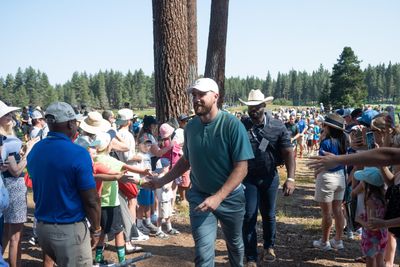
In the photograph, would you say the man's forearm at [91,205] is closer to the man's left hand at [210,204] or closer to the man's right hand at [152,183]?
the man's left hand at [210,204]

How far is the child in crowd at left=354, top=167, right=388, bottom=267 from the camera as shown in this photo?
3.66 metres

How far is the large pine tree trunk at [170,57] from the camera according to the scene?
7.38 metres

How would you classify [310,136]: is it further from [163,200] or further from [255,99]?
[255,99]

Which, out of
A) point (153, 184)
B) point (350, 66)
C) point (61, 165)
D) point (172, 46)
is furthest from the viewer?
point (350, 66)

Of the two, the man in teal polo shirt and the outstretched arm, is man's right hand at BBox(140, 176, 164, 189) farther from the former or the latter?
the outstretched arm

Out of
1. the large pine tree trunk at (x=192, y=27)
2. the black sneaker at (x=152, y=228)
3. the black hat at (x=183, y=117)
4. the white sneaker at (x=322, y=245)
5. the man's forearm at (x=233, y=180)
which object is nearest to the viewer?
the man's forearm at (x=233, y=180)

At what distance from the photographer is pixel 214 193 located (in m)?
3.47

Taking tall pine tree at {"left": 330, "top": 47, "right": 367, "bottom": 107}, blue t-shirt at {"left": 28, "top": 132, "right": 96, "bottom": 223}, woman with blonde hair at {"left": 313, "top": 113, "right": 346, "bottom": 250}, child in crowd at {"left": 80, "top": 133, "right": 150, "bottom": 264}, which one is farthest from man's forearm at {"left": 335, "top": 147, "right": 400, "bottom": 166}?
tall pine tree at {"left": 330, "top": 47, "right": 367, "bottom": 107}

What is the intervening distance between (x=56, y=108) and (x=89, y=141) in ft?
5.14

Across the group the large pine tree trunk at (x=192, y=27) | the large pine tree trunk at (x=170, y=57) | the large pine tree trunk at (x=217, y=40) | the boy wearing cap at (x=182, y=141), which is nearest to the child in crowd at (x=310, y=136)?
the large pine tree trunk at (x=217, y=40)

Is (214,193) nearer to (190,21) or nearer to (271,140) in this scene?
(271,140)

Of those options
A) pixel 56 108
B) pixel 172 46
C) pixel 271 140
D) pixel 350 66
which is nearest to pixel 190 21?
pixel 172 46

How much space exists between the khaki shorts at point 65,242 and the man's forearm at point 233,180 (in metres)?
1.21

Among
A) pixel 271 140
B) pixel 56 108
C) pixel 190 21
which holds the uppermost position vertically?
pixel 190 21
